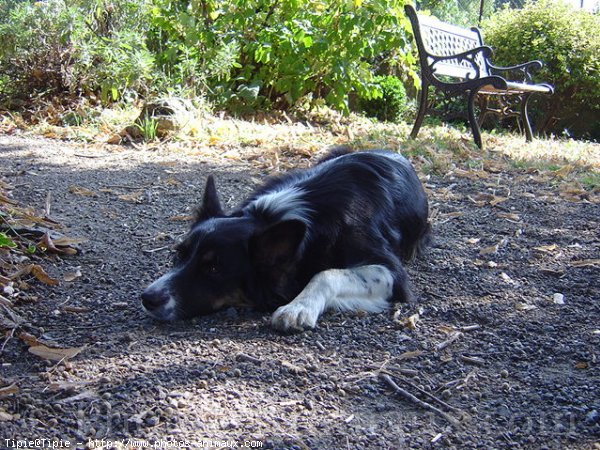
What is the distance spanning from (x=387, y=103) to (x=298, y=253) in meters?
9.98

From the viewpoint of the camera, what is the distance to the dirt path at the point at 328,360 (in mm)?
2217

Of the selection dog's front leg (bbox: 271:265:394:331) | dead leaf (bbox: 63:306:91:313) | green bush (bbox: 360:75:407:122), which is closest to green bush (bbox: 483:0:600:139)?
green bush (bbox: 360:75:407:122)

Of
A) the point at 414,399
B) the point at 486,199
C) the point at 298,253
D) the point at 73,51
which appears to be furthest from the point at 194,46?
the point at 414,399

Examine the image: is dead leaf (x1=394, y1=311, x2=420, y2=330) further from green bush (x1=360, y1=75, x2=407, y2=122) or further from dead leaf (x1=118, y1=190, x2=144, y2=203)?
green bush (x1=360, y1=75, x2=407, y2=122)

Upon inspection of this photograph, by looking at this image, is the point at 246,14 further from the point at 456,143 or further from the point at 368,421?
the point at 368,421

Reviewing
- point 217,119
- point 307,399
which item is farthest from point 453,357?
point 217,119

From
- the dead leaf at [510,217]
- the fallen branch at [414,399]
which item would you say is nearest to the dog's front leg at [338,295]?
the fallen branch at [414,399]

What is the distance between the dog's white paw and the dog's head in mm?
264

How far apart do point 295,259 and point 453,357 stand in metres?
0.98

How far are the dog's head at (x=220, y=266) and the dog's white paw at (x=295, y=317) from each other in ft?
0.87

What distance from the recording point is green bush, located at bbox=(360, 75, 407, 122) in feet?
41.4

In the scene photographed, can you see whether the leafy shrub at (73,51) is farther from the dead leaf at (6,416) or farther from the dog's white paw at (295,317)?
the dead leaf at (6,416)

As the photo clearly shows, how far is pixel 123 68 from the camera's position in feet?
28.0

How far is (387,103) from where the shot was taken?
12.8 m
